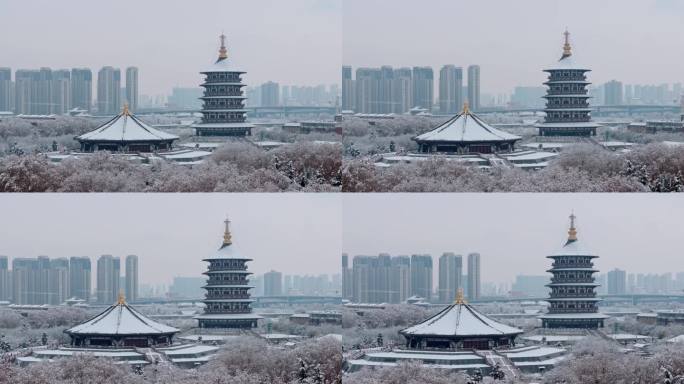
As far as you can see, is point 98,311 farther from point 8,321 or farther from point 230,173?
point 230,173

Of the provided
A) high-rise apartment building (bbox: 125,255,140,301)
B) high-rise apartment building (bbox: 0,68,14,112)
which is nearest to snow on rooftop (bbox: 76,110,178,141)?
high-rise apartment building (bbox: 0,68,14,112)

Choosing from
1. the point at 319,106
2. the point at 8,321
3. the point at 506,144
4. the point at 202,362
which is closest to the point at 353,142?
the point at 319,106

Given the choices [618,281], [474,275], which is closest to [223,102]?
[474,275]

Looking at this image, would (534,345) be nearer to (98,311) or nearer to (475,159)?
(475,159)

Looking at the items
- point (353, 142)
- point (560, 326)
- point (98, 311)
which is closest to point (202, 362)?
point (98, 311)

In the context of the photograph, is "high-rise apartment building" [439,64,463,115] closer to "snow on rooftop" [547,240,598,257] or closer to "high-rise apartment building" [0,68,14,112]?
"snow on rooftop" [547,240,598,257]

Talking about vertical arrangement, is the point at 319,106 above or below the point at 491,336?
above
